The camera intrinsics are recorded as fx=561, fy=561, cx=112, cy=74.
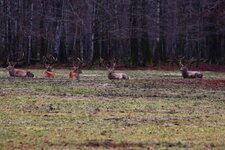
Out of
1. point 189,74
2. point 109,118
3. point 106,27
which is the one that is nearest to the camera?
point 109,118

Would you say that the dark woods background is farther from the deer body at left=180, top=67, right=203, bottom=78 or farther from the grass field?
the grass field

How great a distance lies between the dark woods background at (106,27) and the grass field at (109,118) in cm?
2130

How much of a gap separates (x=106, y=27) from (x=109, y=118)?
38.1 meters

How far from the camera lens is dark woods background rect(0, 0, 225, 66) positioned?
43.1 m

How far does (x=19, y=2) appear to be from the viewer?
51.9m

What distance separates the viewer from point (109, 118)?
37.7ft

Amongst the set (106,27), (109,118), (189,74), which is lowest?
(189,74)

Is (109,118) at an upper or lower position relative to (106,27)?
lower

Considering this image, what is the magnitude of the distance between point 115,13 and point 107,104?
3513 cm

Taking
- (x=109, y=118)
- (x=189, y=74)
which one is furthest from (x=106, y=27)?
(x=109, y=118)

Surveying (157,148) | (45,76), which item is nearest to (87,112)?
(157,148)

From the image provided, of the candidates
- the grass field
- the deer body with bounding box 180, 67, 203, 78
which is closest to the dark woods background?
the deer body with bounding box 180, 67, 203, 78

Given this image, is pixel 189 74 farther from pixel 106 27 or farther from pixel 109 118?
pixel 106 27

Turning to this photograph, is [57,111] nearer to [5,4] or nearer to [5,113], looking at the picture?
[5,113]
